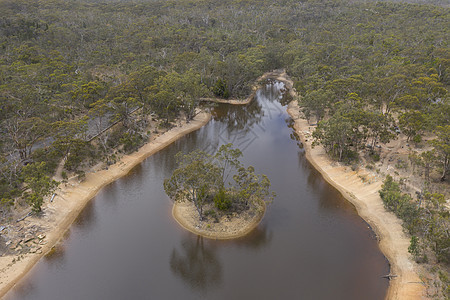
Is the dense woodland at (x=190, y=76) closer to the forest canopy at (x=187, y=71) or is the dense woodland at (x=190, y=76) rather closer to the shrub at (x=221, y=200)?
the forest canopy at (x=187, y=71)

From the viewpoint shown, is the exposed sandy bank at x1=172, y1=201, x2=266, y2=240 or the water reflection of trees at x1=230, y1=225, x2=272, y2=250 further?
the exposed sandy bank at x1=172, y1=201, x2=266, y2=240

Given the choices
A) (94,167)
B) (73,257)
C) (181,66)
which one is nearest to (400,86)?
(181,66)

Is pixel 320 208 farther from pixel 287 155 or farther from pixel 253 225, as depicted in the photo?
pixel 287 155

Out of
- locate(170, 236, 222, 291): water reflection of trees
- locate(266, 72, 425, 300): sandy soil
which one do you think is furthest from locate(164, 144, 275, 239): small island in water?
locate(266, 72, 425, 300): sandy soil

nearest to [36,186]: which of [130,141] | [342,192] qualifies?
[130,141]

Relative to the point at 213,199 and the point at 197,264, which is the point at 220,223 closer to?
the point at 213,199

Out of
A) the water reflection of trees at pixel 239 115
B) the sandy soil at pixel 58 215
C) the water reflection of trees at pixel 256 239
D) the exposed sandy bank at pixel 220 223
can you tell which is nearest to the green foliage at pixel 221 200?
the exposed sandy bank at pixel 220 223

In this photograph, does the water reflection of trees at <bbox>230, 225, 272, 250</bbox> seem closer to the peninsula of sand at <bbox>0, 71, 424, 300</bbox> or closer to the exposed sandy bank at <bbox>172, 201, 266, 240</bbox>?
the exposed sandy bank at <bbox>172, 201, 266, 240</bbox>

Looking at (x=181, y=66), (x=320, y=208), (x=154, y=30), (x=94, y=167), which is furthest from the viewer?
(x=154, y=30)
